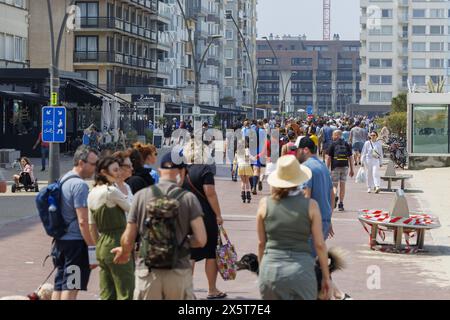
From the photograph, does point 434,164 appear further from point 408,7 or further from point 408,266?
point 408,7

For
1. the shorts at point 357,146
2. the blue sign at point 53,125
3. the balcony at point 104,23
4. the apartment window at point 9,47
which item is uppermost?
the balcony at point 104,23

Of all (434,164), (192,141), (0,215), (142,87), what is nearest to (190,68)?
(142,87)

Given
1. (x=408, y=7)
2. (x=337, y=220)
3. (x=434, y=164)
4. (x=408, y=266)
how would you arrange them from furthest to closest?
1. (x=408, y=7)
2. (x=434, y=164)
3. (x=337, y=220)
4. (x=408, y=266)

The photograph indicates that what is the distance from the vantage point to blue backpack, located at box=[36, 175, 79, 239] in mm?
9367

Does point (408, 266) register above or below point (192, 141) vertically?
below

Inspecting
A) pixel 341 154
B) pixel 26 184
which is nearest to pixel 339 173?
pixel 341 154

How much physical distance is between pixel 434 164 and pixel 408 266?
24868mm

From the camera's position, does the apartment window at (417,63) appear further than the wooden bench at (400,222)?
Yes

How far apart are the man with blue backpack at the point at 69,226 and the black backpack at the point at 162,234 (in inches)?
72.2

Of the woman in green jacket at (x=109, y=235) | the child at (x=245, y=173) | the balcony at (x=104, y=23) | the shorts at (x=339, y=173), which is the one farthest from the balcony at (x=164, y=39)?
the woman in green jacket at (x=109, y=235)

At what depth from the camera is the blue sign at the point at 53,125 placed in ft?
84.1

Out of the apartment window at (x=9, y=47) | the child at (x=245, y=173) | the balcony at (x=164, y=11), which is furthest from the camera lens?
the balcony at (x=164, y=11)

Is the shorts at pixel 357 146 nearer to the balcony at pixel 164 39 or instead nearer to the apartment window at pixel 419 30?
the balcony at pixel 164 39
